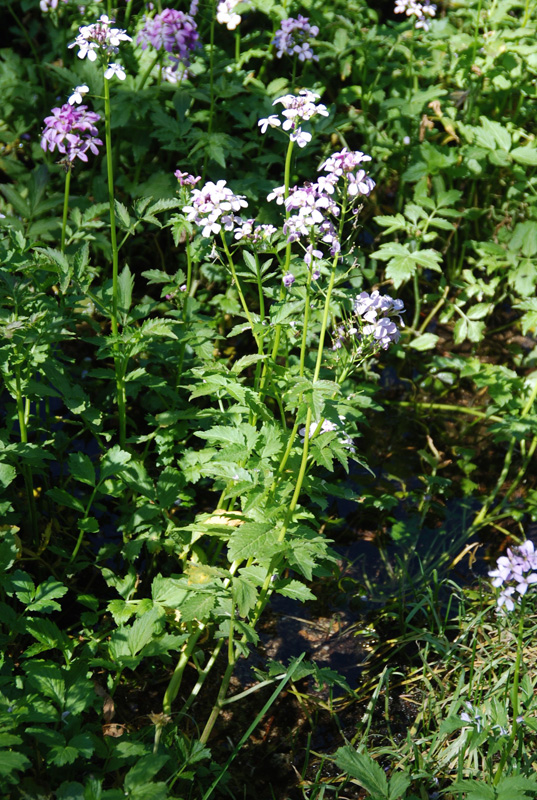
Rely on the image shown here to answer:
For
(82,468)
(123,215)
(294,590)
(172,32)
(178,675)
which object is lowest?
(178,675)

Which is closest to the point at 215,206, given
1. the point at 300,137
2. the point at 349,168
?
the point at 300,137

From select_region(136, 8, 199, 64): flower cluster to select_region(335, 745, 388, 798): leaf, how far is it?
100 inches

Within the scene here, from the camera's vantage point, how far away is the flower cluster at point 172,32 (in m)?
2.93

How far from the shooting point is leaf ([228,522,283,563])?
1.81 metres

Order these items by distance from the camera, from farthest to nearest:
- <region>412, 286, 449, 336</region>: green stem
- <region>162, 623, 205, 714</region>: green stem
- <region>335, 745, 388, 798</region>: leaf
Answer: <region>412, 286, 449, 336</region>: green stem
<region>162, 623, 205, 714</region>: green stem
<region>335, 745, 388, 798</region>: leaf

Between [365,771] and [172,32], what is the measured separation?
8.63 feet

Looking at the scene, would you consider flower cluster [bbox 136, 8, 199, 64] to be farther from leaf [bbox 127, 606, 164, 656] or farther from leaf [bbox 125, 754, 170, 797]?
leaf [bbox 125, 754, 170, 797]

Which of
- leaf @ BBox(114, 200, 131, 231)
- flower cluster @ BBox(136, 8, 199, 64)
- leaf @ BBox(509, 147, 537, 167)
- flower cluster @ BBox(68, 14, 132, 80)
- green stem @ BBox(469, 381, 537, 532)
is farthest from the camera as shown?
leaf @ BBox(509, 147, 537, 167)

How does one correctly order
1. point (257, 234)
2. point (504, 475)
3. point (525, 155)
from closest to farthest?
point (257, 234), point (504, 475), point (525, 155)

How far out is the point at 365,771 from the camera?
1.68 meters

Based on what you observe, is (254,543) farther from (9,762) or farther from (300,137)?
(300,137)

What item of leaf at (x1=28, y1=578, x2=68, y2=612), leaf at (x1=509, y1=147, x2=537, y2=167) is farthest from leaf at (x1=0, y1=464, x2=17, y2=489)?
leaf at (x1=509, y1=147, x2=537, y2=167)

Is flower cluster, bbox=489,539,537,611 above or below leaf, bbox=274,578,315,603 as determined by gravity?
above

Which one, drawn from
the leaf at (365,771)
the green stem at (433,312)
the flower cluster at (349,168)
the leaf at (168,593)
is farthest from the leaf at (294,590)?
the green stem at (433,312)
